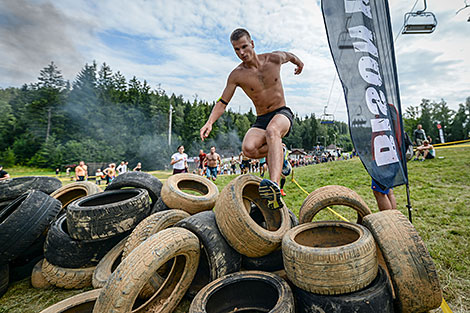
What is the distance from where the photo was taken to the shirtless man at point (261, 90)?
10.7ft

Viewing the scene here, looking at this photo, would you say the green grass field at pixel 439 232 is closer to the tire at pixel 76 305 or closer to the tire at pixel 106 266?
the tire at pixel 106 266

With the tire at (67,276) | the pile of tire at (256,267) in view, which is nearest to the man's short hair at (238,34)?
the pile of tire at (256,267)

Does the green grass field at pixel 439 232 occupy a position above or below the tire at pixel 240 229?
below

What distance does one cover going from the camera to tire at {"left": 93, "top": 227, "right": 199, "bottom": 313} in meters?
1.79

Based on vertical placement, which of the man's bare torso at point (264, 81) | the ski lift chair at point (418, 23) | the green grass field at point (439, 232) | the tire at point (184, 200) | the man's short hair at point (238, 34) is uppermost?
the ski lift chair at point (418, 23)

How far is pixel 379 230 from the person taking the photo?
2107mm

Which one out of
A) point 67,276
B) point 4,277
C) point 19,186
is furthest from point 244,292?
point 19,186

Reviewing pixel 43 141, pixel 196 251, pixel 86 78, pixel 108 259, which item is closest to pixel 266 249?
pixel 196 251

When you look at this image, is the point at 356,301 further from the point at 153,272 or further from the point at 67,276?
the point at 67,276

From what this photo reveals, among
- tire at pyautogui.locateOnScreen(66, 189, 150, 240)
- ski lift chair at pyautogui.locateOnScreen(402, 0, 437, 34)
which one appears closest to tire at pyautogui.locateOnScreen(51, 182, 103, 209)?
tire at pyautogui.locateOnScreen(66, 189, 150, 240)

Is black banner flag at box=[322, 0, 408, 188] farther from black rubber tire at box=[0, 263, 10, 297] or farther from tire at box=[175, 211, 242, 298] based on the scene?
black rubber tire at box=[0, 263, 10, 297]

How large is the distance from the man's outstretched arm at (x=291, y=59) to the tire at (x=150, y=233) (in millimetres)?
2801

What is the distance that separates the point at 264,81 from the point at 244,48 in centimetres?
55

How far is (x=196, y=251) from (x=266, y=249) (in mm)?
743
